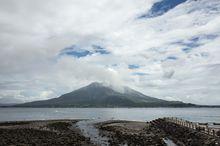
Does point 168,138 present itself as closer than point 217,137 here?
No

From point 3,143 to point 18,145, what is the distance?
8.54ft

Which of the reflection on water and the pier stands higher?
the pier

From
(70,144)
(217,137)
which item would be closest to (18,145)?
(70,144)

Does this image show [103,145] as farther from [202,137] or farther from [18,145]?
[202,137]

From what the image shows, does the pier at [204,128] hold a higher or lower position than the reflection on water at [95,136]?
higher

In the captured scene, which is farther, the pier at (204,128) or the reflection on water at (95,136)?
the reflection on water at (95,136)

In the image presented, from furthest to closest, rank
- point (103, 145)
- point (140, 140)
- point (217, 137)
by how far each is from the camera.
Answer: point (140, 140) < point (103, 145) < point (217, 137)

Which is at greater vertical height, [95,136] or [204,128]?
[204,128]

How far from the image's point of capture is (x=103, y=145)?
118ft

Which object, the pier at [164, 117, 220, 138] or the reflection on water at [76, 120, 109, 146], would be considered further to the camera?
the reflection on water at [76, 120, 109, 146]

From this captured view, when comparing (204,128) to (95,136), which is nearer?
(204,128)

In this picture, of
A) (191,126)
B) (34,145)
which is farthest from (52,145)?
(191,126)

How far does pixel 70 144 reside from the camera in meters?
35.3

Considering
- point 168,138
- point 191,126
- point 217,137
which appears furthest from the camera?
point 191,126
